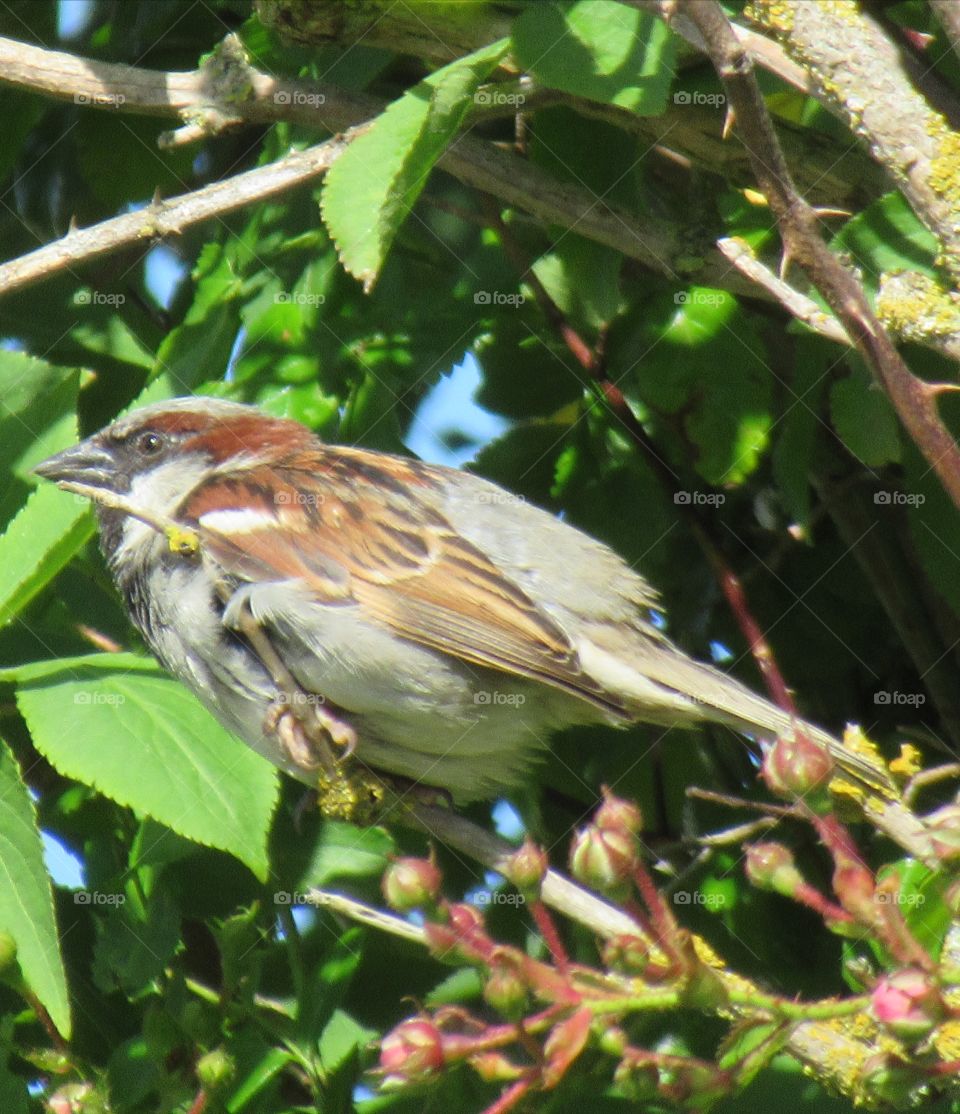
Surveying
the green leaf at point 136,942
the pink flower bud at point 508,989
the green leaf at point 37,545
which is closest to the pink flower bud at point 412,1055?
the pink flower bud at point 508,989

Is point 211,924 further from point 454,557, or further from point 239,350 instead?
point 239,350

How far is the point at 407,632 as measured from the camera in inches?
102

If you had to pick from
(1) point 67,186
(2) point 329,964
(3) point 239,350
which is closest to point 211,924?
(2) point 329,964

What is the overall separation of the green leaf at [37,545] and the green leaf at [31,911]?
0.37 m

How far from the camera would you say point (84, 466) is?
2.84 m

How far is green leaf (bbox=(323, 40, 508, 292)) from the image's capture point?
1.90 metres

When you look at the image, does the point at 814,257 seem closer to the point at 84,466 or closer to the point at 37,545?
the point at 37,545

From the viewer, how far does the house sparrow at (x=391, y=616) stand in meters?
2.50

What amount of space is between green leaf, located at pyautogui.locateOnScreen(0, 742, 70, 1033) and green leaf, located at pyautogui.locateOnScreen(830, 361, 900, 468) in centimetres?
128

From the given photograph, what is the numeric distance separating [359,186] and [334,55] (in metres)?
0.72

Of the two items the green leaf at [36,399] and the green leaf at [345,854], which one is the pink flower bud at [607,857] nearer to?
the green leaf at [345,854]

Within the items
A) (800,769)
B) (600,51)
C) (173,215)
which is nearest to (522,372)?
(173,215)

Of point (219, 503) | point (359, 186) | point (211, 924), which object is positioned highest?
point (359, 186)

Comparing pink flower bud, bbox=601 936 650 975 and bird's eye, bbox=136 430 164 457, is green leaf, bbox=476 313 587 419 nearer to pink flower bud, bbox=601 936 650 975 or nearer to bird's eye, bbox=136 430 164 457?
bird's eye, bbox=136 430 164 457
